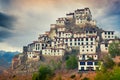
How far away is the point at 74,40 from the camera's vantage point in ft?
397

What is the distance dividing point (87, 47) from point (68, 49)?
11.3 meters

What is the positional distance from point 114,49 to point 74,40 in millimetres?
24733

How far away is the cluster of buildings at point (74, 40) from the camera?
112 meters

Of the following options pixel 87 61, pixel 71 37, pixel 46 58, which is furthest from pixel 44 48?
pixel 87 61

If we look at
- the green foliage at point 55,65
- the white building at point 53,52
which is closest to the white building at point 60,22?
the white building at point 53,52

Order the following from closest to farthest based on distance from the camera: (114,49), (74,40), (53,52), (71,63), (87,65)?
(87,65) < (71,63) < (114,49) < (53,52) < (74,40)

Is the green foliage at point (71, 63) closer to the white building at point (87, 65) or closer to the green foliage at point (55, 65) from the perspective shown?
the white building at point (87, 65)

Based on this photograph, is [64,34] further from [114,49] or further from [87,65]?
[87,65]

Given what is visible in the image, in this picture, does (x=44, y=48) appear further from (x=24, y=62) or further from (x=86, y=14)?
(x=86, y=14)

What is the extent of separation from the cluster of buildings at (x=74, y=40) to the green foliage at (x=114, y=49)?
6260 mm

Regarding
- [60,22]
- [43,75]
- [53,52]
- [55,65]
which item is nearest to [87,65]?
[55,65]

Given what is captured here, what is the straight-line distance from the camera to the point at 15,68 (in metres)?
122

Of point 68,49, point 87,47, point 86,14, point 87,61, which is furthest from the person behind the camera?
point 86,14

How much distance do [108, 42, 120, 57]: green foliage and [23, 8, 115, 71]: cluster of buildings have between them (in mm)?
6260
